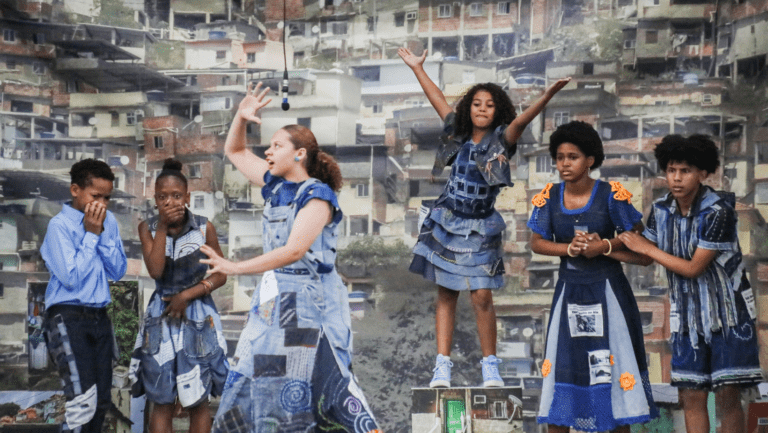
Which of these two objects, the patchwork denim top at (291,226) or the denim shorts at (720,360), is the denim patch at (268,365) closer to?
the patchwork denim top at (291,226)

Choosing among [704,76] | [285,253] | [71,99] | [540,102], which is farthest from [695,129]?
[71,99]

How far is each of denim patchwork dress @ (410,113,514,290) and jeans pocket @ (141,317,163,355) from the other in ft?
4.52

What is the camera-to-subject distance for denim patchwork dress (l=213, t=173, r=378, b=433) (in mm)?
3537

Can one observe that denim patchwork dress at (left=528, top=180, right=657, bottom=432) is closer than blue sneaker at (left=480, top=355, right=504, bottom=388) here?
Yes

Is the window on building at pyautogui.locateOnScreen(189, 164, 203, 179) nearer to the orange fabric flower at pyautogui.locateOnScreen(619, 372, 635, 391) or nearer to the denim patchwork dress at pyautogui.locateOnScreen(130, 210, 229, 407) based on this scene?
the denim patchwork dress at pyautogui.locateOnScreen(130, 210, 229, 407)

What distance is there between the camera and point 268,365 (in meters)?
3.54

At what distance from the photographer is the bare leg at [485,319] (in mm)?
4504

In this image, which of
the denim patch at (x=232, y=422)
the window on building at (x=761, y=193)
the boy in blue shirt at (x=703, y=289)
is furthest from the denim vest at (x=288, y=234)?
the window on building at (x=761, y=193)

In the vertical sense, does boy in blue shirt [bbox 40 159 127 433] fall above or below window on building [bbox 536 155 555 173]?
below

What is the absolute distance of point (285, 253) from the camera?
11.3 ft

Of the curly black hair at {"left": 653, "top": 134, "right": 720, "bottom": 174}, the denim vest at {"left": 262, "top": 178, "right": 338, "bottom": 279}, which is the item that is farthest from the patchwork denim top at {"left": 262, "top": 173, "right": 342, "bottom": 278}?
the curly black hair at {"left": 653, "top": 134, "right": 720, "bottom": 174}

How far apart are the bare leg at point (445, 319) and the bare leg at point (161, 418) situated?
1.38m

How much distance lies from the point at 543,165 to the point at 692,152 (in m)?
1.93

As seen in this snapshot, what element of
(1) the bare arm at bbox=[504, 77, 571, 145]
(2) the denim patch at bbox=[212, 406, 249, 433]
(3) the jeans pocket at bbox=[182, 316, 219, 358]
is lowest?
(2) the denim patch at bbox=[212, 406, 249, 433]
